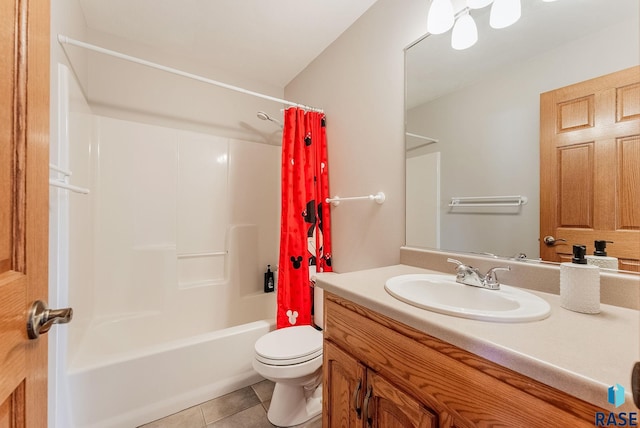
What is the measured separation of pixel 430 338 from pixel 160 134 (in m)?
2.22

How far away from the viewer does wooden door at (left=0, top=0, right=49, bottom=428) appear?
0.44 m

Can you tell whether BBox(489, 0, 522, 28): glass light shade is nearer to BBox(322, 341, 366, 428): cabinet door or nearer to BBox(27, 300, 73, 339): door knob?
BBox(322, 341, 366, 428): cabinet door

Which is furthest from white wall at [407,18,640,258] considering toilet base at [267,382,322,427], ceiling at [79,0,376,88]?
toilet base at [267,382,322,427]

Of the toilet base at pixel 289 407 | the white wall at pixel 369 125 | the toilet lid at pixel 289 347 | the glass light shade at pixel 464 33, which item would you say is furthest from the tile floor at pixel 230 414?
the glass light shade at pixel 464 33

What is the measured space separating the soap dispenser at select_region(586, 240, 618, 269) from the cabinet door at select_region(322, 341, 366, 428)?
790 millimetres

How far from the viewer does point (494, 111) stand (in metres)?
1.06

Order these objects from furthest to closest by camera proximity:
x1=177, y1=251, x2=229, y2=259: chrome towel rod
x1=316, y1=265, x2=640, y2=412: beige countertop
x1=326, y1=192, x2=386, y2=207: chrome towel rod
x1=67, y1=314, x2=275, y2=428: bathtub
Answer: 1. x1=177, y1=251, x2=229, y2=259: chrome towel rod
2. x1=326, y1=192, x2=386, y2=207: chrome towel rod
3. x1=67, y1=314, x2=275, y2=428: bathtub
4. x1=316, y1=265, x2=640, y2=412: beige countertop

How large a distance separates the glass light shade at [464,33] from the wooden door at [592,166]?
1.42 ft

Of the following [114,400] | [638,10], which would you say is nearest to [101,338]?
[114,400]

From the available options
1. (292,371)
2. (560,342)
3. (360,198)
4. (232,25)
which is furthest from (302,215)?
(560,342)

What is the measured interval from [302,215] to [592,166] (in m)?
1.41

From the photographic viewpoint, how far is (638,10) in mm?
739

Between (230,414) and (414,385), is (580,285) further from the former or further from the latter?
(230,414)

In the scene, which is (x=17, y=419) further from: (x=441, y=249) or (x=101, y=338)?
(x=101, y=338)
